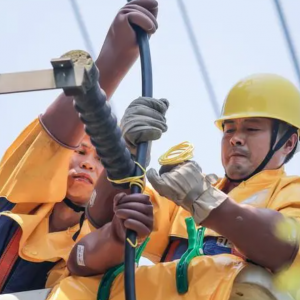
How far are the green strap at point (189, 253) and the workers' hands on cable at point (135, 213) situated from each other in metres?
0.19

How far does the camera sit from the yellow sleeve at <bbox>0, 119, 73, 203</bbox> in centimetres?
409

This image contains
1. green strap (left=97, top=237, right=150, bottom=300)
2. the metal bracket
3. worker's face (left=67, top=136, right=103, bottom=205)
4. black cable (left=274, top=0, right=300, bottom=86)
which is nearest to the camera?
the metal bracket

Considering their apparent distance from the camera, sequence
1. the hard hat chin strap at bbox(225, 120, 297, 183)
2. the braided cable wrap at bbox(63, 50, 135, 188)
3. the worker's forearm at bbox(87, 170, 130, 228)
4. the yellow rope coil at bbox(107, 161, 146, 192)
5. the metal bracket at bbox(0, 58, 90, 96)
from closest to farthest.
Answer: the metal bracket at bbox(0, 58, 90, 96) < the braided cable wrap at bbox(63, 50, 135, 188) < the yellow rope coil at bbox(107, 161, 146, 192) < the worker's forearm at bbox(87, 170, 130, 228) < the hard hat chin strap at bbox(225, 120, 297, 183)

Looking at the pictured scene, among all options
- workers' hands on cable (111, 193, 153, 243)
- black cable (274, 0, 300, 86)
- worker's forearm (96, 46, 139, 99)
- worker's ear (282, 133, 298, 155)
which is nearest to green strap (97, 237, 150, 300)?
workers' hands on cable (111, 193, 153, 243)

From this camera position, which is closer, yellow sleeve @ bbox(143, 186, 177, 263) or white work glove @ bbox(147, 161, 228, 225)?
white work glove @ bbox(147, 161, 228, 225)

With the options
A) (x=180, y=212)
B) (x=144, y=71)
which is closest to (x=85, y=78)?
(x=144, y=71)

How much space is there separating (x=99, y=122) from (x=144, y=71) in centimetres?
40

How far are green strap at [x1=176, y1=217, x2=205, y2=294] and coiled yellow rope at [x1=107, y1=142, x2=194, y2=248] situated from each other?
13.0 inches

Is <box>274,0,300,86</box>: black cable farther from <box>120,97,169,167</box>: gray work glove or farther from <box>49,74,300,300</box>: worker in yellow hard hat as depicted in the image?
<box>120,97,169,167</box>: gray work glove

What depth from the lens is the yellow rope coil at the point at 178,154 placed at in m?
3.47

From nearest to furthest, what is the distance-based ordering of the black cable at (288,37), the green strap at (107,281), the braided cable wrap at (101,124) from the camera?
the braided cable wrap at (101,124)
the green strap at (107,281)
the black cable at (288,37)

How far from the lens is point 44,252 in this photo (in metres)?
4.16

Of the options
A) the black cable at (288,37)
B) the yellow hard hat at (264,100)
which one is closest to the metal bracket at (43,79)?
the yellow hard hat at (264,100)

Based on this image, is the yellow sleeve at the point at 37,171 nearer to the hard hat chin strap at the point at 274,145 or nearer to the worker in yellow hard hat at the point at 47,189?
the worker in yellow hard hat at the point at 47,189
